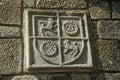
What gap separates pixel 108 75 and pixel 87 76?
245 mm

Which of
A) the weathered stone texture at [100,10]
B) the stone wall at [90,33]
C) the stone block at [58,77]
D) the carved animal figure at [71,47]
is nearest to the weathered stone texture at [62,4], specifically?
the stone wall at [90,33]

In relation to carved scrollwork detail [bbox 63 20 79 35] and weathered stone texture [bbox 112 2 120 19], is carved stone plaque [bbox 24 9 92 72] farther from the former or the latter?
weathered stone texture [bbox 112 2 120 19]

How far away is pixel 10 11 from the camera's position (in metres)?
3.23

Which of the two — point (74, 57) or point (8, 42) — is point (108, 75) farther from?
point (8, 42)

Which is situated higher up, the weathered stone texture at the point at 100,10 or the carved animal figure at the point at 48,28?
the weathered stone texture at the point at 100,10

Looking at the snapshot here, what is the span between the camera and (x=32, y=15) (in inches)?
127

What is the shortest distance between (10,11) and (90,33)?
94 centimetres

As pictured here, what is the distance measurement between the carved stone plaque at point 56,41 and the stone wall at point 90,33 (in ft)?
0.26

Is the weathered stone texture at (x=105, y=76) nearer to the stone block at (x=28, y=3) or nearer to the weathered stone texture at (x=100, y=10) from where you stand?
the weathered stone texture at (x=100, y=10)

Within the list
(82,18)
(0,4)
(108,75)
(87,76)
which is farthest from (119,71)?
(0,4)

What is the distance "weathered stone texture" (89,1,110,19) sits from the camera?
3414 millimetres

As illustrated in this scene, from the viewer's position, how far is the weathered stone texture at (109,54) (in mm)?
3207

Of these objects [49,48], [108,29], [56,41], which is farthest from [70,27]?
[108,29]

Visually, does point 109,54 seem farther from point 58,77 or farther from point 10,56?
point 10,56
